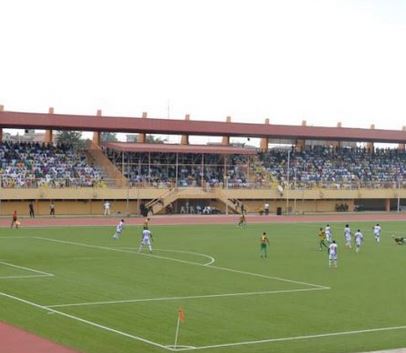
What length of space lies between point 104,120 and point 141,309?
57.2 meters

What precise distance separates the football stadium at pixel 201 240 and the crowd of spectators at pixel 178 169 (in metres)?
0.18

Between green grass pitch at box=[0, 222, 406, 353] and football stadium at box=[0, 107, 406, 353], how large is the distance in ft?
0.29

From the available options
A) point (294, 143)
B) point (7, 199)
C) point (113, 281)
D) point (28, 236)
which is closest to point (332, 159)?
point (294, 143)

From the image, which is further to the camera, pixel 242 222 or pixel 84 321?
pixel 242 222

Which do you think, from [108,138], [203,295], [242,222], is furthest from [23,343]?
[108,138]

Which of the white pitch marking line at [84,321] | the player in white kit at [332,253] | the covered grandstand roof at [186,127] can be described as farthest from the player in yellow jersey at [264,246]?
the covered grandstand roof at [186,127]

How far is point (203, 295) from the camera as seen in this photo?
99.9 feet

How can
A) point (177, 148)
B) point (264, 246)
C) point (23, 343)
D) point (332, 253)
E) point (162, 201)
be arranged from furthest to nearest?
point (177, 148) → point (162, 201) → point (264, 246) → point (332, 253) → point (23, 343)

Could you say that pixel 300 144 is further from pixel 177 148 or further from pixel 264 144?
pixel 177 148

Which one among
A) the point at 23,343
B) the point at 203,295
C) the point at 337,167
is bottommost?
the point at 23,343

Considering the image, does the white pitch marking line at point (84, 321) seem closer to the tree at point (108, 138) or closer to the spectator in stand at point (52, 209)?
the spectator in stand at point (52, 209)

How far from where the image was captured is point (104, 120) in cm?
8288

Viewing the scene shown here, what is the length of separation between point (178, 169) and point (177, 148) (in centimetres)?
301

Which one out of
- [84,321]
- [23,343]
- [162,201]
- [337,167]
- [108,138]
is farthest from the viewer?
[108,138]
